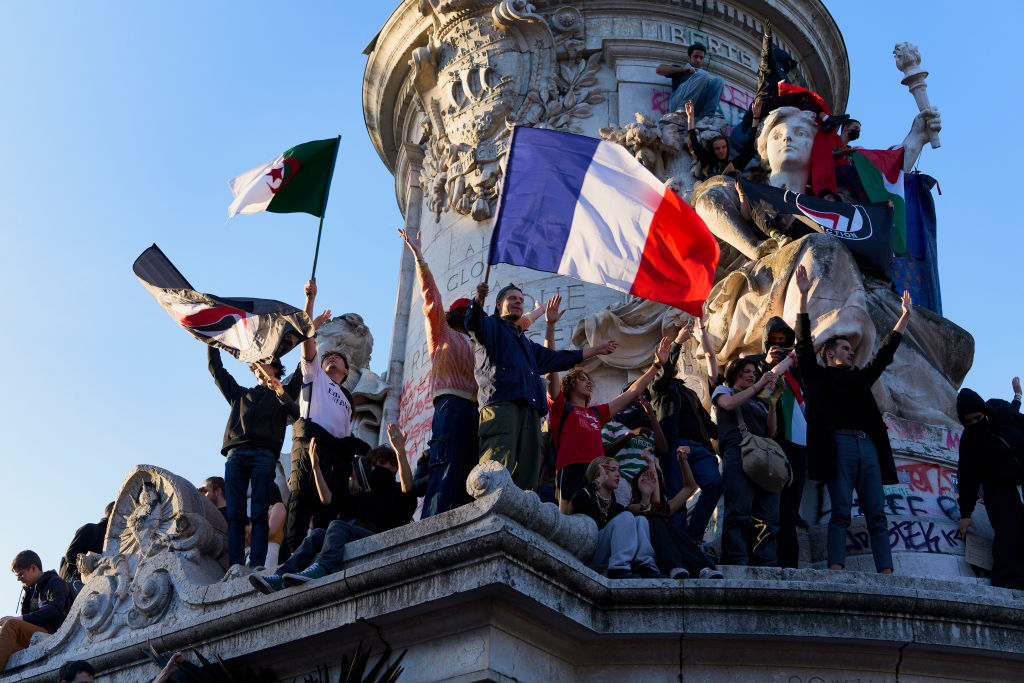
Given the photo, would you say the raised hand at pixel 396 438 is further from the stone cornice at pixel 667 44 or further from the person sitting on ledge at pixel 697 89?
the stone cornice at pixel 667 44

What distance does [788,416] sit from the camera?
10391 mm

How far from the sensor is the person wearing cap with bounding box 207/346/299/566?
33.1 ft

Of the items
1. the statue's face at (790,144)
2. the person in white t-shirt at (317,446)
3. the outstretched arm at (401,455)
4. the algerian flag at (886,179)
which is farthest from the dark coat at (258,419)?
the algerian flag at (886,179)

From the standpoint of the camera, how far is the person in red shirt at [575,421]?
9336mm

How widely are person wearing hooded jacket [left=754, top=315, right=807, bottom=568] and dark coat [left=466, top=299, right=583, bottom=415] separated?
1957mm

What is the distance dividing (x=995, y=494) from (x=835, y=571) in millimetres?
1795

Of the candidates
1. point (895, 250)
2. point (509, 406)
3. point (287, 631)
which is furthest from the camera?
point (895, 250)

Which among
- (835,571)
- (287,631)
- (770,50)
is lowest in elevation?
(287,631)

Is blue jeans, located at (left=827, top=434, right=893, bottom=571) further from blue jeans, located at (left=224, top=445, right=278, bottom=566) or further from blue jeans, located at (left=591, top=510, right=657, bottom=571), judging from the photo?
blue jeans, located at (left=224, top=445, right=278, bottom=566)

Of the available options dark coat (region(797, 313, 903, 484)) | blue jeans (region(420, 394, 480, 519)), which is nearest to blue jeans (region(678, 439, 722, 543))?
dark coat (region(797, 313, 903, 484))

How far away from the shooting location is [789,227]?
13000mm

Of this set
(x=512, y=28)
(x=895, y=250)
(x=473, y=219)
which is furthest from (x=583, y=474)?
(x=512, y=28)

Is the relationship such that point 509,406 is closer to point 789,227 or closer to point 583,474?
point 583,474

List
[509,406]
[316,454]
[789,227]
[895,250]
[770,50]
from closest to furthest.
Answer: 1. [509,406]
2. [316,454]
3. [789,227]
4. [895,250]
5. [770,50]
